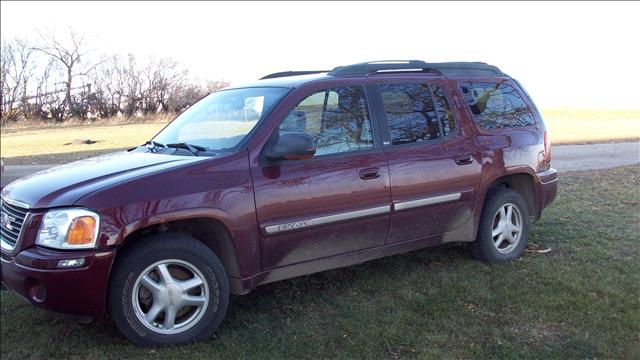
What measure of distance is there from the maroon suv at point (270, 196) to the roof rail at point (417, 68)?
0.5 inches

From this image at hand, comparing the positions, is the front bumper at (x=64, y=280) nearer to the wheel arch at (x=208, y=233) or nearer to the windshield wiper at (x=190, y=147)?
the wheel arch at (x=208, y=233)

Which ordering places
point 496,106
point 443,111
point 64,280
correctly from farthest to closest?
point 496,106 → point 443,111 → point 64,280

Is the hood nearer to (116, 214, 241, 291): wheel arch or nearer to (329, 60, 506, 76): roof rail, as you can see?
(116, 214, 241, 291): wheel arch

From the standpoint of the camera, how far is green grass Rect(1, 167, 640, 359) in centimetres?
364

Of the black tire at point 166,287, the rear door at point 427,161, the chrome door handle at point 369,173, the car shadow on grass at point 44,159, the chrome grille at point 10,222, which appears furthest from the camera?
the car shadow on grass at point 44,159

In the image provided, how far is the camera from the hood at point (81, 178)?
355 cm

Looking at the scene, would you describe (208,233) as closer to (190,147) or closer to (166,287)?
(166,287)

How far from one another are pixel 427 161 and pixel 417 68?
96 centimetres

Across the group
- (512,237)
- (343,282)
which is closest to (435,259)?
(512,237)

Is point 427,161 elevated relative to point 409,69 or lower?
lower

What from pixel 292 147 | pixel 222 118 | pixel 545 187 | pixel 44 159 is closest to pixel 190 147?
pixel 222 118

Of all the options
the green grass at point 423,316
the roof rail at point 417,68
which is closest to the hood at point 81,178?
the green grass at point 423,316

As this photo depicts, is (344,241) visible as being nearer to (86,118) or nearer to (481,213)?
(481,213)

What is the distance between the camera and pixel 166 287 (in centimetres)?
367
